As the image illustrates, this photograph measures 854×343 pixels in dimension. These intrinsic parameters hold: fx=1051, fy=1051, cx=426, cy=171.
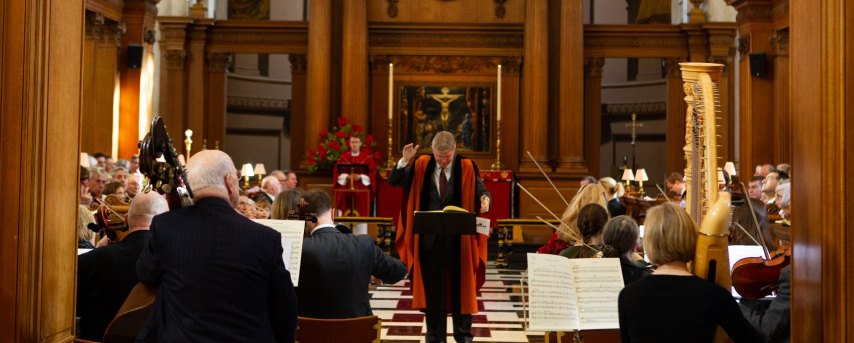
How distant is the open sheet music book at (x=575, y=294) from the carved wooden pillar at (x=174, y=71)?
1491 centimetres

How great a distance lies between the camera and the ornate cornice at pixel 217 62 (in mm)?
18772

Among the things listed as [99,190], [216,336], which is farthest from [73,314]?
[99,190]

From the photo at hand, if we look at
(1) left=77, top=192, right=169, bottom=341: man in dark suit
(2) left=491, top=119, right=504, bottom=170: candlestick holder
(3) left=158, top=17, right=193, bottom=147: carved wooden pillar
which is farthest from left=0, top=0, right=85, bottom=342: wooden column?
(3) left=158, top=17, right=193, bottom=147: carved wooden pillar

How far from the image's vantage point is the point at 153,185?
11.0ft

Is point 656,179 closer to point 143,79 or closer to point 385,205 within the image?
point 385,205

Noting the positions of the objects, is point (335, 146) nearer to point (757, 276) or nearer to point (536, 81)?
point (536, 81)

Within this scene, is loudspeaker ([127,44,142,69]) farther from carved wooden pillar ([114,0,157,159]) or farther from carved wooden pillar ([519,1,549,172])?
carved wooden pillar ([519,1,549,172])

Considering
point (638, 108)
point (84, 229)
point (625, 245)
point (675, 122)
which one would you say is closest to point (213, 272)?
point (625, 245)

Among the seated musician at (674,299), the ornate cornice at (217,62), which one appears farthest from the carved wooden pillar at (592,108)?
the seated musician at (674,299)

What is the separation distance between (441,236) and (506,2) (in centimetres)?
1140

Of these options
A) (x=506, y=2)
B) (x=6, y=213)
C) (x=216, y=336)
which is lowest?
(x=216, y=336)

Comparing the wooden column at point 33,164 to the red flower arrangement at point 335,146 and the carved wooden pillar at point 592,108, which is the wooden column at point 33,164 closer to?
the red flower arrangement at point 335,146

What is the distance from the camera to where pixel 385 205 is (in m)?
15.9

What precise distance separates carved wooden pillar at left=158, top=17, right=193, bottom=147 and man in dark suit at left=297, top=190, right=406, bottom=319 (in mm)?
13832
